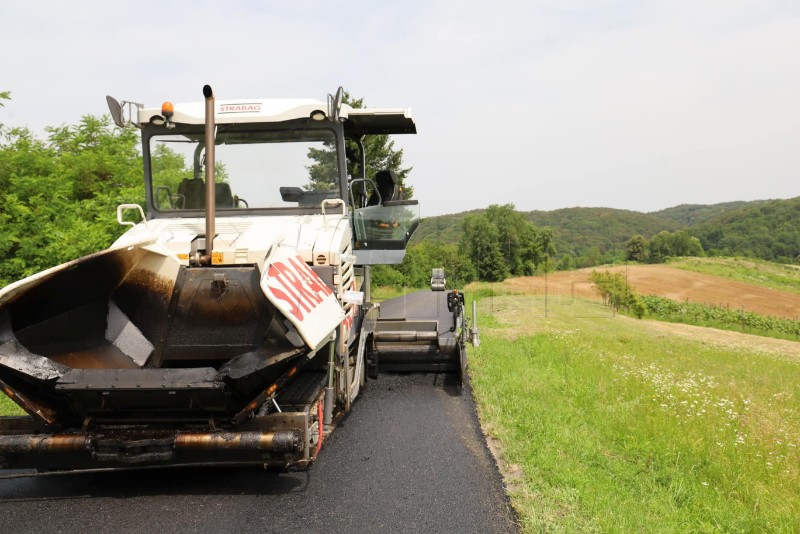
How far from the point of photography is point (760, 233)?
135 m

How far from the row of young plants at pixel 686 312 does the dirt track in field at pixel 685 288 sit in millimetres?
1224

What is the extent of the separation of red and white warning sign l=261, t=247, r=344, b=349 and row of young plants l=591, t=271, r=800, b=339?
32138 mm

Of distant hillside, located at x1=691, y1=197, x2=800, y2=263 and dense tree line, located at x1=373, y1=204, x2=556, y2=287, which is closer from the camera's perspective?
dense tree line, located at x1=373, y1=204, x2=556, y2=287

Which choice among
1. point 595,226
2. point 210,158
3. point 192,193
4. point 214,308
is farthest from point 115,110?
point 595,226

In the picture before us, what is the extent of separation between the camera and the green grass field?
426 centimetres

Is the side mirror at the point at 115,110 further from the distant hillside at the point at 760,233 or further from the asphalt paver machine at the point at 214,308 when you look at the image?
the distant hillside at the point at 760,233

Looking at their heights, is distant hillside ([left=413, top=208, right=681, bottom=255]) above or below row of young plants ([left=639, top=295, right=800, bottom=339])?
above

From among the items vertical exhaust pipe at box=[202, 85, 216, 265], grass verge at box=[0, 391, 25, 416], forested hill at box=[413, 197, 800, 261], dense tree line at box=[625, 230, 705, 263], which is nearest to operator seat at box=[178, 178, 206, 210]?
vertical exhaust pipe at box=[202, 85, 216, 265]

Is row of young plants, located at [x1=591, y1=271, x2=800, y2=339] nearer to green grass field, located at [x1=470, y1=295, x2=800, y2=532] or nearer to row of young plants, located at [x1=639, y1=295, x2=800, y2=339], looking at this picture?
row of young plants, located at [x1=639, y1=295, x2=800, y2=339]

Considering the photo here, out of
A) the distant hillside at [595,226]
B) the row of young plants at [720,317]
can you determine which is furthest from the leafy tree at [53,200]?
the distant hillside at [595,226]

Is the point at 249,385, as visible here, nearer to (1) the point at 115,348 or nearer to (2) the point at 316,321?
(2) the point at 316,321

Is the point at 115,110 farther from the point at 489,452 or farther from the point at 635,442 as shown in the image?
the point at 635,442

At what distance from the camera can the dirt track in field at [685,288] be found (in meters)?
37.9

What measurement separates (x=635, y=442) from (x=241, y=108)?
516cm
